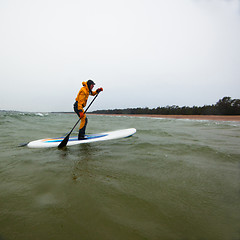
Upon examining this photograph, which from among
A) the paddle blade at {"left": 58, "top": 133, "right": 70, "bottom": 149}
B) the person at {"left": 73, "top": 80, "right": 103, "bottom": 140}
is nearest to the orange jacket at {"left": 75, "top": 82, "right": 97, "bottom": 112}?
the person at {"left": 73, "top": 80, "right": 103, "bottom": 140}

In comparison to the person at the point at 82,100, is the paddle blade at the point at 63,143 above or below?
below

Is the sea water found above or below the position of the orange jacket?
below

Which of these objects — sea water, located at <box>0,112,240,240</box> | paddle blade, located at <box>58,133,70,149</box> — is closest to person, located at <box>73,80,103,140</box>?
paddle blade, located at <box>58,133,70,149</box>

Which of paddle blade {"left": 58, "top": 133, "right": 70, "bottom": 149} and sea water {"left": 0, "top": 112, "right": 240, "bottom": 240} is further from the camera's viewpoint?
paddle blade {"left": 58, "top": 133, "right": 70, "bottom": 149}

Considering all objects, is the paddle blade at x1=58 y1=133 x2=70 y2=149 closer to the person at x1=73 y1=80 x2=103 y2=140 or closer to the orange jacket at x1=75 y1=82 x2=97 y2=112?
the person at x1=73 y1=80 x2=103 y2=140

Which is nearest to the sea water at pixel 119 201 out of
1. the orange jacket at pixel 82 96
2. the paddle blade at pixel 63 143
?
the paddle blade at pixel 63 143

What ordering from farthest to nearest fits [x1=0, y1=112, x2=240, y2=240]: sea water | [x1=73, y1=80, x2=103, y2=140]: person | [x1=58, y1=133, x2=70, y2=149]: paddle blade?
[x1=73, y1=80, x2=103, y2=140]: person
[x1=58, y1=133, x2=70, y2=149]: paddle blade
[x1=0, y1=112, x2=240, y2=240]: sea water

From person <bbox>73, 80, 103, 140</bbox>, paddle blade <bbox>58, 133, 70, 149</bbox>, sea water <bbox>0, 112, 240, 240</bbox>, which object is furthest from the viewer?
person <bbox>73, 80, 103, 140</bbox>

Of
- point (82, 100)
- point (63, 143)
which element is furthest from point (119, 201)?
point (82, 100)

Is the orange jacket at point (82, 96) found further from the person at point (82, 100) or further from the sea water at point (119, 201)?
the sea water at point (119, 201)

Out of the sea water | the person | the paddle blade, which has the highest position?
the person

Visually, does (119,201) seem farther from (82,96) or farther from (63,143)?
(82,96)

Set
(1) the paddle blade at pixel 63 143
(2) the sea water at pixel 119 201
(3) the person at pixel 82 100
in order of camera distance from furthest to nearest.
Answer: (3) the person at pixel 82 100
(1) the paddle blade at pixel 63 143
(2) the sea water at pixel 119 201

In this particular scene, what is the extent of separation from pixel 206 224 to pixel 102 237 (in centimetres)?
108
